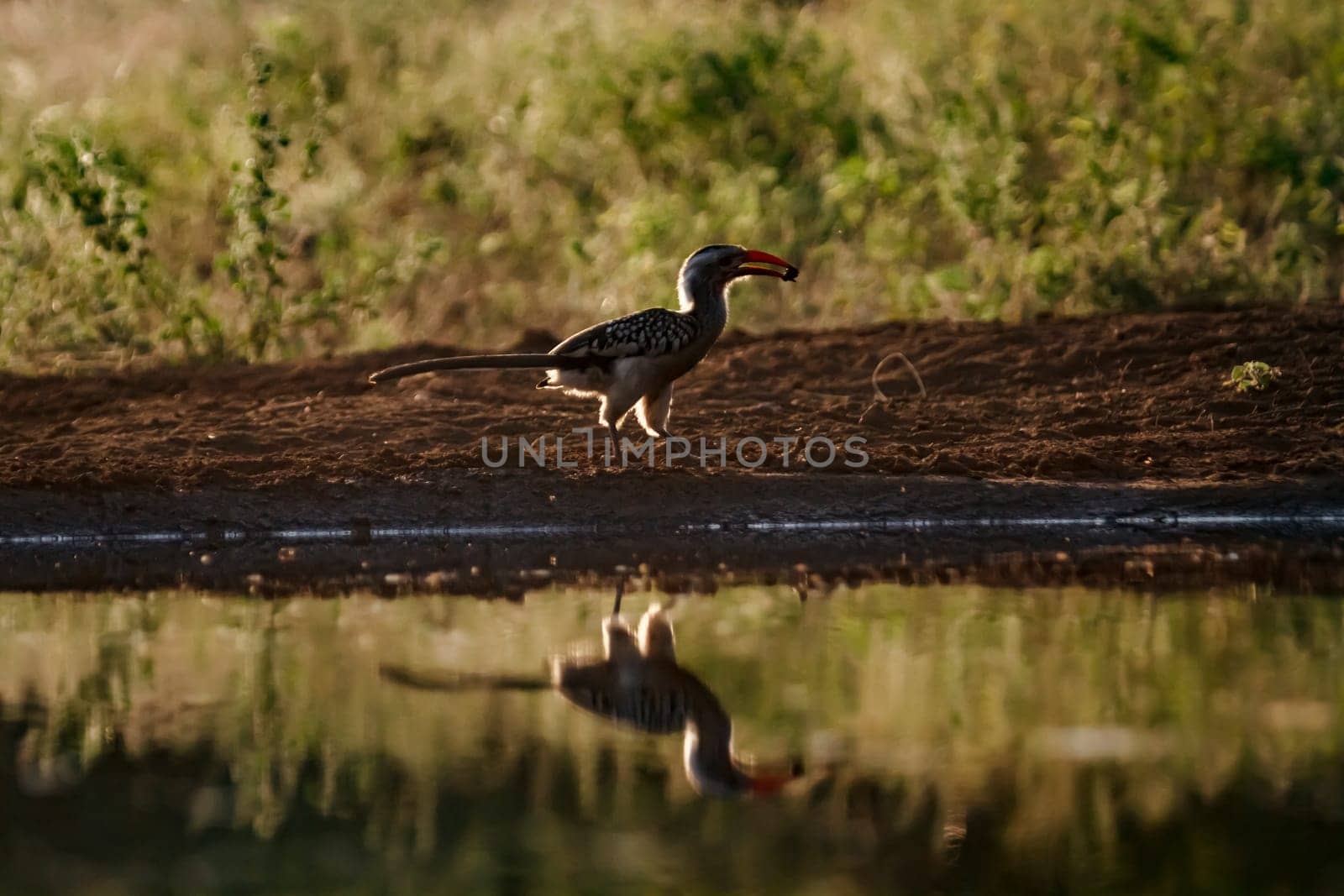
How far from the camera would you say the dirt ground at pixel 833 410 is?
9.63 metres

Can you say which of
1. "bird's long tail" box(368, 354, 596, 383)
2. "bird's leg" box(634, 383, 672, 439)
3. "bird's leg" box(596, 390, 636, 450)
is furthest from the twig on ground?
"bird's long tail" box(368, 354, 596, 383)

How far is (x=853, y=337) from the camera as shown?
12.0m

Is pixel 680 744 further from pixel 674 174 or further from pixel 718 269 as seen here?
pixel 674 174

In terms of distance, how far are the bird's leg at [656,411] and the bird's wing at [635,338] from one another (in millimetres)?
369

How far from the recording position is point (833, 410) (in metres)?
10.7

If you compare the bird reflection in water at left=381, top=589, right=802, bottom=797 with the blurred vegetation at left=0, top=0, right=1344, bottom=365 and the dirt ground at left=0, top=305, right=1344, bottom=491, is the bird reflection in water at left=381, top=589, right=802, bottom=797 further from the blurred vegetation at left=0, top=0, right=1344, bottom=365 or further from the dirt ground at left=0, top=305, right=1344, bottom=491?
the blurred vegetation at left=0, top=0, right=1344, bottom=365

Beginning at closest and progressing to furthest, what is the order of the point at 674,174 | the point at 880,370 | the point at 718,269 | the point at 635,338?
the point at 635,338 < the point at 718,269 < the point at 880,370 < the point at 674,174

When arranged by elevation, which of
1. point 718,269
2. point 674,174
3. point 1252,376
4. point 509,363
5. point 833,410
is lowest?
point 833,410

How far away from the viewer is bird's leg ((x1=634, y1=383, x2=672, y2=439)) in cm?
955

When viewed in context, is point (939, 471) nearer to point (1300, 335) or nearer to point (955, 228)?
point (1300, 335)

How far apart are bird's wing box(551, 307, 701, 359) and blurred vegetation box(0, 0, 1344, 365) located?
392 centimetres

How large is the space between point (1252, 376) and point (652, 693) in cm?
579

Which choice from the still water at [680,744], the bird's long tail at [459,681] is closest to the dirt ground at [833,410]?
the still water at [680,744]

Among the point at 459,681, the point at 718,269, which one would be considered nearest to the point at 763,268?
the point at 718,269
